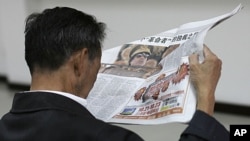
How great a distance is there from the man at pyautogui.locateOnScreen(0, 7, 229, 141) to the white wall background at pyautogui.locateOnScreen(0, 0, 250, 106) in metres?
1.40

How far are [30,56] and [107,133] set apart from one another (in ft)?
0.88

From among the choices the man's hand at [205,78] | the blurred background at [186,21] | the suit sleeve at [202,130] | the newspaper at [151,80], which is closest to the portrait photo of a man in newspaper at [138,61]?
the newspaper at [151,80]

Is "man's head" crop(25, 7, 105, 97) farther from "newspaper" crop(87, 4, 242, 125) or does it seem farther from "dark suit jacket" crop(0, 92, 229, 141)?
"newspaper" crop(87, 4, 242, 125)

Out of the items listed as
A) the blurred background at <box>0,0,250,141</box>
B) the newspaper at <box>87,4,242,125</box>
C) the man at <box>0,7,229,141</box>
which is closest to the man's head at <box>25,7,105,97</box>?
the man at <box>0,7,229,141</box>

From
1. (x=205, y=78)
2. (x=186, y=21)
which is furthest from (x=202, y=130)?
(x=186, y=21)

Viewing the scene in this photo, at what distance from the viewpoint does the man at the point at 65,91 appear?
0.87 meters

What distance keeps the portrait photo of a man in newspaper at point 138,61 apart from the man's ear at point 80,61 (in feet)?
1.08

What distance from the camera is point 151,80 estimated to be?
1231 millimetres

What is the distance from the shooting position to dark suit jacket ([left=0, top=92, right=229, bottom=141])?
865mm

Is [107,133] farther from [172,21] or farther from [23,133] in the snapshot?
[172,21]

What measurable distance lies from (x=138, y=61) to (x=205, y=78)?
0.31 metres

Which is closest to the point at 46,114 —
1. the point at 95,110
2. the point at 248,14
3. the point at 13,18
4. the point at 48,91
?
the point at 48,91

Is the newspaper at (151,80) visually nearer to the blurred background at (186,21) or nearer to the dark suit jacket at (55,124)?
the dark suit jacket at (55,124)

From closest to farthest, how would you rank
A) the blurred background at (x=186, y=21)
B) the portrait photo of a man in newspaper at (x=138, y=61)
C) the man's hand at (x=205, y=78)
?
the man's hand at (x=205, y=78)
the portrait photo of a man in newspaper at (x=138, y=61)
the blurred background at (x=186, y=21)
